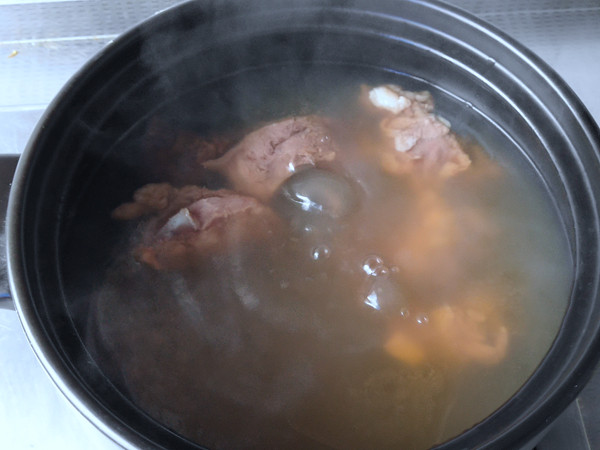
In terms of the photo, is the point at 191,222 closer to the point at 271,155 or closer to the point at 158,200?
the point at 158,200

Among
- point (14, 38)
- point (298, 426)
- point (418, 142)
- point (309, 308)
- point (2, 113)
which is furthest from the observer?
point (14, 38)

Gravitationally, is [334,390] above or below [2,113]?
above

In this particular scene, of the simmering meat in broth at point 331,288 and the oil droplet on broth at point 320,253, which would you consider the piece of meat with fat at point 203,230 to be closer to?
the simmering meat in broth at point 331,288

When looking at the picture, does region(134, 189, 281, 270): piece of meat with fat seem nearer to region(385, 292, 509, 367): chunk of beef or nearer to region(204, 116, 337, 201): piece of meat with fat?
region(204, 116, 337, 201): piece of meat with fat

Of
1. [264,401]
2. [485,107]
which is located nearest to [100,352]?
[264,401]

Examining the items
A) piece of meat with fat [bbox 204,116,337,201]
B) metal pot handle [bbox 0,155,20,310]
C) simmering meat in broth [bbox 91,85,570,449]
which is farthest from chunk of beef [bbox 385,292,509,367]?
metal pot handle [bbox 0,155,20,310]

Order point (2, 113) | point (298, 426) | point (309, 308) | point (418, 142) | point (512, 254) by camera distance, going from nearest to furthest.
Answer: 1. point (298, 426)
2. point (309, 308)
3. point (512, 254)
4. point (418, 142)
5. point (2, 113)

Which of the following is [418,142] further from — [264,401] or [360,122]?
[264,401]
